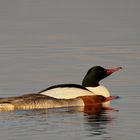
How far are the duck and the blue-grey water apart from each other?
42 centimetres

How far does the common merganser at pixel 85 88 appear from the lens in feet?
78.8

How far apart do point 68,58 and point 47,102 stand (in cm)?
632

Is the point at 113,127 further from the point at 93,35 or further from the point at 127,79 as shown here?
the point at 93,35

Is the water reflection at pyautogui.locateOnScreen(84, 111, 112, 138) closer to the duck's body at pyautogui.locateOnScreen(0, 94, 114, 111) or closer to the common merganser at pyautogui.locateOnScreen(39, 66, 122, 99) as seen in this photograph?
the duck's body at pyautogui.locateOnScreen(0, 94, 114, 111)

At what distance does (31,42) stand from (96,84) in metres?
9.45

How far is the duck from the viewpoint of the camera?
75.8 feet

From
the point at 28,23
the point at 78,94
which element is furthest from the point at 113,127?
the point at 28,23

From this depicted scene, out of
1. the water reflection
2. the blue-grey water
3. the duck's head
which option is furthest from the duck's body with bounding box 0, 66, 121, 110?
the water reflection

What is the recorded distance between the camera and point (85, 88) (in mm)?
24578

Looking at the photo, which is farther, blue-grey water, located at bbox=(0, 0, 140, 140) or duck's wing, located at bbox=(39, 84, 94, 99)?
Result: duck's wing, located at bbox=(39, 84, 94, 99)

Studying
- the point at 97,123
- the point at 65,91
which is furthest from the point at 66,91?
the point at 97,123

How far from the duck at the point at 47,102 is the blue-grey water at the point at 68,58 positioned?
0.42 metres

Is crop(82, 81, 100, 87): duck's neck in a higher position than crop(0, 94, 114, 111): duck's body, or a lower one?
higher

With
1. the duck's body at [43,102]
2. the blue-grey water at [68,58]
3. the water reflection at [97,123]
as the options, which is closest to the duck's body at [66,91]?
the duck's body at [43,102]
